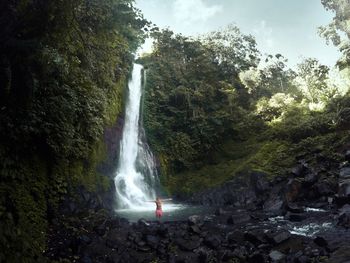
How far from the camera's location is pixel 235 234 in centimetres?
1079

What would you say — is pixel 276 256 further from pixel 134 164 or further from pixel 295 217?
pixel 134 164

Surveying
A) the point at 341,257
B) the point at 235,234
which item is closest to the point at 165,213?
the point at 235,234

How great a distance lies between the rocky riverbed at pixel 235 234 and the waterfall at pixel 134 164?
5.74 meters

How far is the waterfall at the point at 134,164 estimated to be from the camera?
18.8m

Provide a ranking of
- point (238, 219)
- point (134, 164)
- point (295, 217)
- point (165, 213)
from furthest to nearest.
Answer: point (134, 164), point (165, 213), point (238, 219), point (295, 217)

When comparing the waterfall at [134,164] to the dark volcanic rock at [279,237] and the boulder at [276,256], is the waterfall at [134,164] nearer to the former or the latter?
the dark volcanic rock at [279,237]

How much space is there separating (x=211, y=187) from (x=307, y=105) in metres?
12.1

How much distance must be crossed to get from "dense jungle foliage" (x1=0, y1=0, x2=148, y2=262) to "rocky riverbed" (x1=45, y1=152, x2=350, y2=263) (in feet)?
3.50

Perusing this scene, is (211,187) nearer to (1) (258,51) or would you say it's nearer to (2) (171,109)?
(2) (171,109)

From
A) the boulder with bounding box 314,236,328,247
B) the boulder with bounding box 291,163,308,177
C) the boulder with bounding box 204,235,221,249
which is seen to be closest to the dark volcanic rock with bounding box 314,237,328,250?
the boulder with bounding box 314,236,328,247

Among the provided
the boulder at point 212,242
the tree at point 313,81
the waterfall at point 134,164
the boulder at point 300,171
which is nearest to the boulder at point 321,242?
the boulder at point 212,242

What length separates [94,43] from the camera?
1479cm

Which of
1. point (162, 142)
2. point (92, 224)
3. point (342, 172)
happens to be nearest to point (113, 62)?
point (162, 142)

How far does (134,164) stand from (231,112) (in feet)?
34.1
